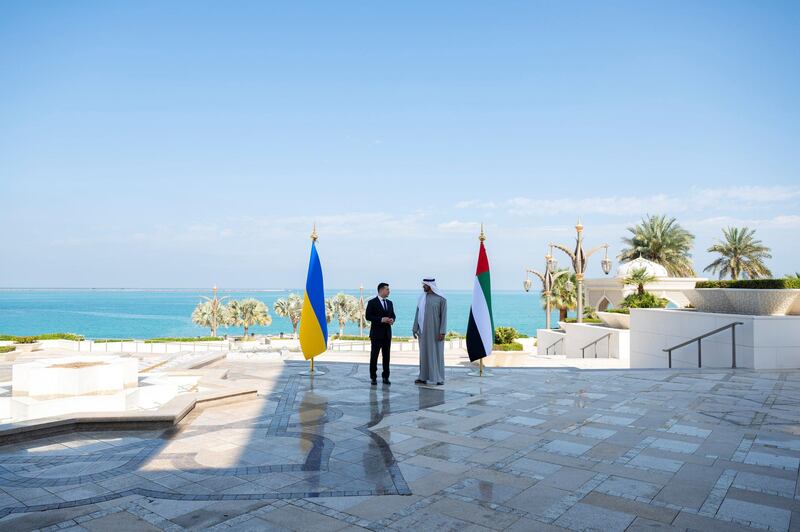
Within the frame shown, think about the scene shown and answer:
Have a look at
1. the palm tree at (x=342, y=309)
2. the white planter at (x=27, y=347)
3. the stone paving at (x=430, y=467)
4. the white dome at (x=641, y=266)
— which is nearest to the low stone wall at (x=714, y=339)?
the stone paving at (x=430, y=467)

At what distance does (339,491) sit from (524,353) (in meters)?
18.6

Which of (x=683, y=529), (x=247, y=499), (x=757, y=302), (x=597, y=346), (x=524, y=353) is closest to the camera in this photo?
(x=683, y=529)

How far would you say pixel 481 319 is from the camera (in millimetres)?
10922

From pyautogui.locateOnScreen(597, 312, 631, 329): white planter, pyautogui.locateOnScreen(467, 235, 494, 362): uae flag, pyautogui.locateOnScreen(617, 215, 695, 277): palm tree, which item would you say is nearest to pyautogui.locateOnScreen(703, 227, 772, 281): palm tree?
pyautogui.locateOnScreen(617, 215, 695, 277): palm tree

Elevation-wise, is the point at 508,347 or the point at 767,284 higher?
the point at 767,284

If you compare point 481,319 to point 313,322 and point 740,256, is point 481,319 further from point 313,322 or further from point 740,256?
point 740,256

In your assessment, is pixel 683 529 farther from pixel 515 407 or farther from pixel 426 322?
→ pixel 426 322

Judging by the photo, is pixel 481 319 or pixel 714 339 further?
pixel 714 339

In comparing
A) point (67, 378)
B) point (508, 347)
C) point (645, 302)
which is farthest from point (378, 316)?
point (645, 302)

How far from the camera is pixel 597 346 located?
2442 centimetres

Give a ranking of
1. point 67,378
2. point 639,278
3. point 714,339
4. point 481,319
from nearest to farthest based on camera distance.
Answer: point 67,378
point 481,319
point 714,339
point 639,278

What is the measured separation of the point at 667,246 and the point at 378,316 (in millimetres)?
40150

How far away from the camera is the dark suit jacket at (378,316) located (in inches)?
381

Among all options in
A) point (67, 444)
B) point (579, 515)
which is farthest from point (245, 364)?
point (579, 515)
